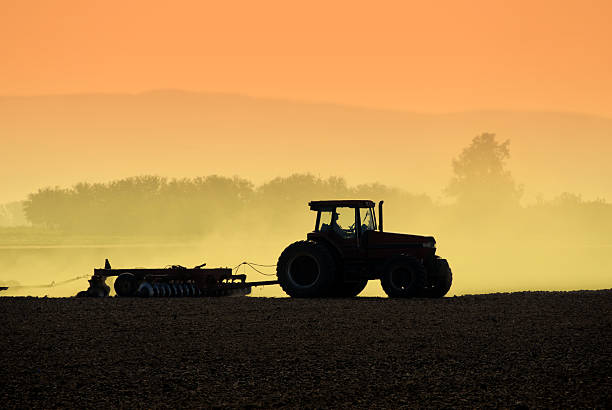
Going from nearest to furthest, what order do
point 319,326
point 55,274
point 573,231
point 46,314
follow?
1. point 319,326
2. point 46,314
3. point 55,274
4. point 573,231

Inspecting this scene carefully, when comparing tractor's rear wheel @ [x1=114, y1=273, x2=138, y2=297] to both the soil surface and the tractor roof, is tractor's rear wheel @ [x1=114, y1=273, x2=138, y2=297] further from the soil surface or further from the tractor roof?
the tractor roof

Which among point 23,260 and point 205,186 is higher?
point 205,186

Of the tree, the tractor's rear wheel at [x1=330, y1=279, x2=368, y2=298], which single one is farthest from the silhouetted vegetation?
the tractor's rear wheel at [x1=330, y1=279, x2=368, y2=298]

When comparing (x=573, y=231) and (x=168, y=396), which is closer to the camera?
(x=168, y=396)

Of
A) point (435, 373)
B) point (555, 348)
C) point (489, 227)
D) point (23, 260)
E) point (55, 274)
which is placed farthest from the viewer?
point (489, 227)

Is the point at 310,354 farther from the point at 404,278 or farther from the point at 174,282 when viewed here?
the point at 174,282

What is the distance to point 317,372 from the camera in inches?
592

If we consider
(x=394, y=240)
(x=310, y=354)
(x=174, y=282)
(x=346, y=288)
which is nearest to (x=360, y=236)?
(x=394, y=240)

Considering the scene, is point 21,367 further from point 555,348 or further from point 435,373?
point 555,348

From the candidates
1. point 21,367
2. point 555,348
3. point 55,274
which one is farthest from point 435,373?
point 55,274

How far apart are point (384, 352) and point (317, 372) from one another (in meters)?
2.14

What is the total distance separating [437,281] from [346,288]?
302 cm

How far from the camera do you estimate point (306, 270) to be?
27000 millimetres

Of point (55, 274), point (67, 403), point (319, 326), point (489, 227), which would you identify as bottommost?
point (67, 403)
